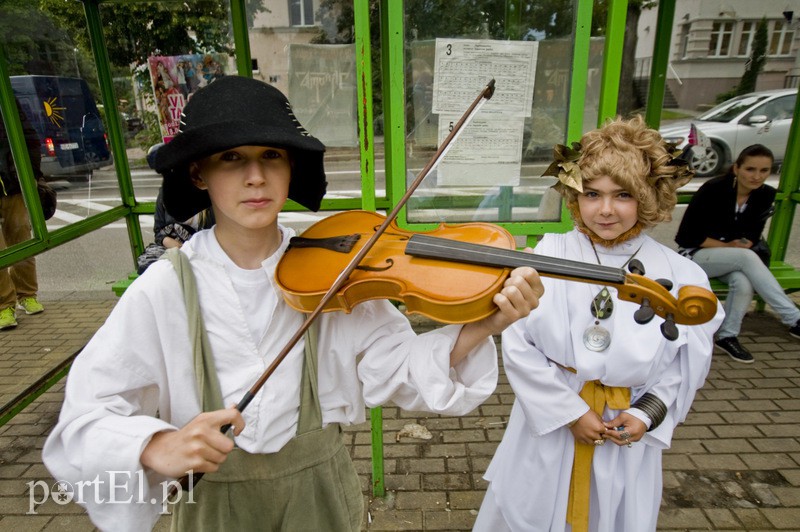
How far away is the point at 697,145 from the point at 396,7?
514cm

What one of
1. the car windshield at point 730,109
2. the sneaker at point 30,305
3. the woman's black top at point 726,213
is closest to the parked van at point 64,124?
the sneaker at point 30,305

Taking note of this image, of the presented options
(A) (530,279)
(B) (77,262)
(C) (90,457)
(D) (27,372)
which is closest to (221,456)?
(C) (90,457)

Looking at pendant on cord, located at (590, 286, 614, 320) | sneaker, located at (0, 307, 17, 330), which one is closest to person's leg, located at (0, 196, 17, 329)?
sneaker, located at (0, 307, 17, 330)

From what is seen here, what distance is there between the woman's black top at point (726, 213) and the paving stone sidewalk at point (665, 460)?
3.10ft

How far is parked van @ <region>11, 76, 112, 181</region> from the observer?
3.33 m

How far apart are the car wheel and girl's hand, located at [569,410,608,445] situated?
499 cm

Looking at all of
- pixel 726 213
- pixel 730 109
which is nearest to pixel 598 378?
pixel 726 213

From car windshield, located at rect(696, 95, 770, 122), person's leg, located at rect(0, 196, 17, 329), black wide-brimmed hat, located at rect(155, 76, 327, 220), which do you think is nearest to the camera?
black wide-brimmed hat, located at rect(155, 76, 327, 220)

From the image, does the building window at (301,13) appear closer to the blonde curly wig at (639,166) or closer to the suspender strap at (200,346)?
the blonde curly wig at (639,166)

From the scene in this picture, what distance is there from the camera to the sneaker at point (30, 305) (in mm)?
4969

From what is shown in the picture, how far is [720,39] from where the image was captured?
15.9ft

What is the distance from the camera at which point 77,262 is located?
6.86m

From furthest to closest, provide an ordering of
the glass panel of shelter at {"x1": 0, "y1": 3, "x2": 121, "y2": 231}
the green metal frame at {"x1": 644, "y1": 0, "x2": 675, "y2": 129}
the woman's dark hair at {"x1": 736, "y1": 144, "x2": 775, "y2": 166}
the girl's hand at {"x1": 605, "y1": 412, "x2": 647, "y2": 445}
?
1. the green metal frame at {"x1": 644, "y1": 0, "x2": 675, "y2": 129}
2. the woman's dark hair at {"x1": 736, "y1": 144, "x2": 775, "y2": 166}
3. the glass panel of shelter at {"x1": 0, "y1": 3, "x2": 121, "y2": 231}
4. the girl's hand at {"x1": 605, "y1": 412, "x2": 647, "y2": 445}

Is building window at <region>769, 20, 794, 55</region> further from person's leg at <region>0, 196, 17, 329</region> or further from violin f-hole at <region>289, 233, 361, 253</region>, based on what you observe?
person's leg at <region>0, 196, 17, 329</region>
